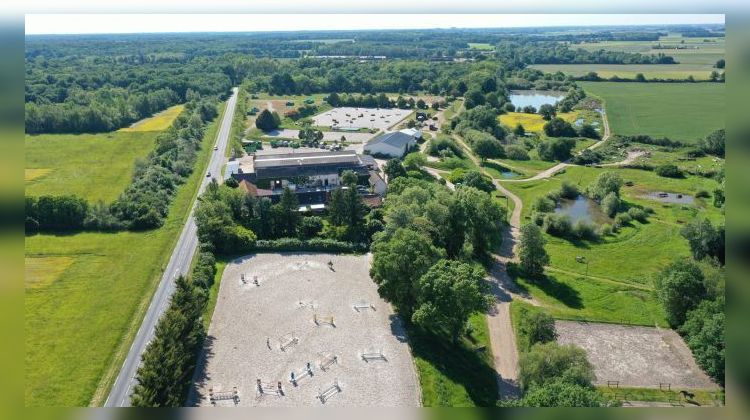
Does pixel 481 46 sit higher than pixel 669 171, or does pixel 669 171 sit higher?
pixel 481 46

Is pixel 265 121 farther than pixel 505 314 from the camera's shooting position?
Yes

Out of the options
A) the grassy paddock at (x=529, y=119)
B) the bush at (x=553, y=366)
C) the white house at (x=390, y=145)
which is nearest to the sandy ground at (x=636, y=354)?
the bush at (x=553, y=366)

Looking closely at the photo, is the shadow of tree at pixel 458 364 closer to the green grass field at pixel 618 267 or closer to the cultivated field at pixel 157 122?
the green grass field at pixel 618 267

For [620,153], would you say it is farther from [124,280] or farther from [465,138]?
[124,280]

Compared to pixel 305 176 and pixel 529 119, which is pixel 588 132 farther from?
pixel 305 176

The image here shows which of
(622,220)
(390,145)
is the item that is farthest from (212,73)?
(622,220)
